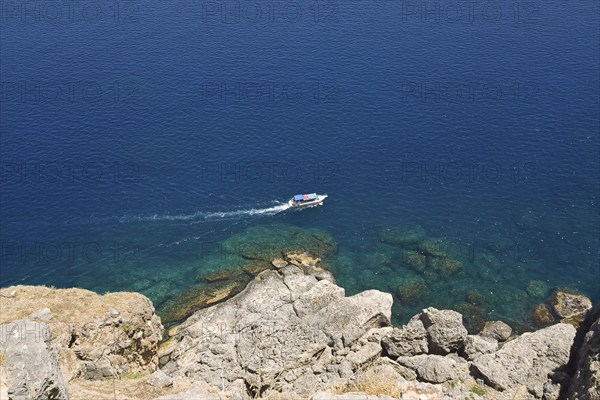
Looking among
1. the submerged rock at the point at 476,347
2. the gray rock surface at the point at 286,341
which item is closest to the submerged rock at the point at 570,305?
the submerged rock at the point at 476,347

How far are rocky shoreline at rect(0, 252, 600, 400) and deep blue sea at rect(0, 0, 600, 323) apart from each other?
86.6ft

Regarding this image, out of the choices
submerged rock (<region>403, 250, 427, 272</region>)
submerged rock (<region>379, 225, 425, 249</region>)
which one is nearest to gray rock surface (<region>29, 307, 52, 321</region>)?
submerged rock (<region>403, 250, 427, 272</region>)

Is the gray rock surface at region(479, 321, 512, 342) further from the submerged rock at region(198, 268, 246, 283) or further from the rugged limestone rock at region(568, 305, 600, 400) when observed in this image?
the submerged rock at region(198, 268, 246, 283)

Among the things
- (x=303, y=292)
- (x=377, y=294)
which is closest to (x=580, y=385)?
(x=377, y=294)

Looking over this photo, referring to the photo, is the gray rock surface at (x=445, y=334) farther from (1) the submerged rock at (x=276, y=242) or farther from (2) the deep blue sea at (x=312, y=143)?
(1) the submerged rock at (x=276, y=242)

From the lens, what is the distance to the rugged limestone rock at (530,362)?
137 ft

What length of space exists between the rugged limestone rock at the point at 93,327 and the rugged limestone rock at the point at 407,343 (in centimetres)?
2022

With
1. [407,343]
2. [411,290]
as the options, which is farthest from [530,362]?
[411,290]

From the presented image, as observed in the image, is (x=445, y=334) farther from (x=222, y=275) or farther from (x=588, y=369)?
(x=222, y=275)

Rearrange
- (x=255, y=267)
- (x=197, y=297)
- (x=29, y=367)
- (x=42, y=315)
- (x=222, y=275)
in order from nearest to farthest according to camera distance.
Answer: (x=29, y=367)
(x=42, y=315)
(x=197, y=297)
(x=222, y=275)
(x=255, y=267)

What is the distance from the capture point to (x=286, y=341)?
1972 inches

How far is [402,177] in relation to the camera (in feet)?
333

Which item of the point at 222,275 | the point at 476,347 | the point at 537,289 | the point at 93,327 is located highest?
the point at 93,327

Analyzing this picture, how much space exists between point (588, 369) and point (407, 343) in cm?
1355
